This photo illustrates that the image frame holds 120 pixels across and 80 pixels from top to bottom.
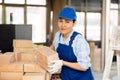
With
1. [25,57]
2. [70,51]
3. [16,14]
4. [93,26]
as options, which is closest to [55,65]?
[70,51]

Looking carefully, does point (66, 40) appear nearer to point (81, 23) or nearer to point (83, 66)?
point (83, 66)

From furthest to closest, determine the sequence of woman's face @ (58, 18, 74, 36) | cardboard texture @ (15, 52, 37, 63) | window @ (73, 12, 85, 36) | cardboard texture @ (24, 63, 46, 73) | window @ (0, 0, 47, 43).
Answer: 1. window @ (0, 0, 47, 43)
2. window @ (73, 12, 85, 36)
3. cardboard texture @ (15, 52, 37, 63)
4. cardboard texture @ (24, 63, 46, 73)
5. woman's face @ (58, 18, 74, 36)

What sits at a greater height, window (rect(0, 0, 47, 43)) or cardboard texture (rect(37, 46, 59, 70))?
window (rect(0, 0, 47, 43))

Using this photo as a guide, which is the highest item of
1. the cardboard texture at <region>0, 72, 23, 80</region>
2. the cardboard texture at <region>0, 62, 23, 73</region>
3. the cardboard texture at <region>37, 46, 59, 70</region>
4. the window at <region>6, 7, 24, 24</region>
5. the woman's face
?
the window at <region>6, 7, 24, 24</region>

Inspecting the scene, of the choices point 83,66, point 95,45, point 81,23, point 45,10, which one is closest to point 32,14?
point 45,10

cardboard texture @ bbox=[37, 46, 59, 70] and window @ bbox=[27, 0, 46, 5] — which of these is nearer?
cardboard texture @ bbox=[37, 46, 59, 70]

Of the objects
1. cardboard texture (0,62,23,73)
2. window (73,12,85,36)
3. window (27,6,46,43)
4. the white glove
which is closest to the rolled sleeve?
the white glove

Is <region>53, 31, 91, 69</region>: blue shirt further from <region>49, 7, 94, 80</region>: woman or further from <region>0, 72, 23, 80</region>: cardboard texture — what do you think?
<region>0, 72, 23, 80</region>: cardboard texture

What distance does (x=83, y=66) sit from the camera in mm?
1750

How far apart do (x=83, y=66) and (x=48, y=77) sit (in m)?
0.28

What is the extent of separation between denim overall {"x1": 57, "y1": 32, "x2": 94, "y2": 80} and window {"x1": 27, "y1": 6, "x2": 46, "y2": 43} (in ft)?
18.0

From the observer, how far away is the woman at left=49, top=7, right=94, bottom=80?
1735mm

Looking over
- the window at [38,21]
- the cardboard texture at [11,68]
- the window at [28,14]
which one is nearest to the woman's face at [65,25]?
the cardboard texture at [11,68]

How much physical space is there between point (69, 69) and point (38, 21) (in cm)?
561
